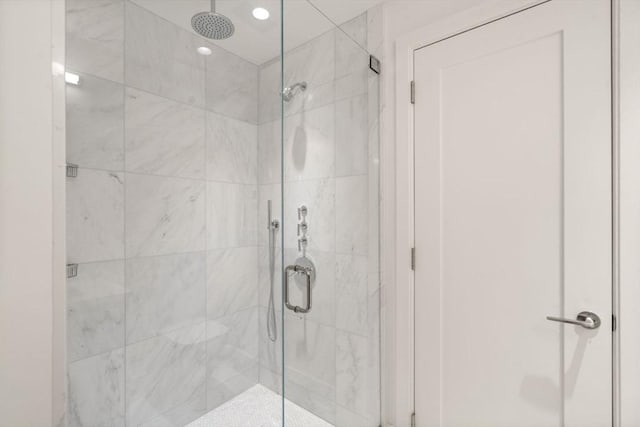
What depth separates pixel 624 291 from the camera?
977 mm

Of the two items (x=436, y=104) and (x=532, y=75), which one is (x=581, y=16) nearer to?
(x=532, y=75)

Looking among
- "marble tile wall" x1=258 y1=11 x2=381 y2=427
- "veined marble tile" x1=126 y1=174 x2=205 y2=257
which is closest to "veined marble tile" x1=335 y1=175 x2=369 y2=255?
"marble tile wall" x1=258 y1=11 x2=381 y2=427

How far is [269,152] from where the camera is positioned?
1.30m

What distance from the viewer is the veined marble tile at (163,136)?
111cm

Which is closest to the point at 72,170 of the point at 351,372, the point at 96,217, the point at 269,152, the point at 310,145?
the point at 96,217

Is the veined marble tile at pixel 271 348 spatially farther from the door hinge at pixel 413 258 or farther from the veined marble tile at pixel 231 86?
the veined marble tile at pixel 231 86

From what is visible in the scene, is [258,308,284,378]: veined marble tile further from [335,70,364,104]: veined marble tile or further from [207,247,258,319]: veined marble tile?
[335,70,364,104]: veined marble tile

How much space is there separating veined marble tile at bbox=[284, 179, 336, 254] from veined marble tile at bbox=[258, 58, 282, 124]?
316mm

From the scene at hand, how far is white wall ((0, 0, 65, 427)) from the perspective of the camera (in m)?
0.48

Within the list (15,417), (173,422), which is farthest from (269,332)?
(15,417)

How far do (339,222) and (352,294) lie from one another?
1.24ft

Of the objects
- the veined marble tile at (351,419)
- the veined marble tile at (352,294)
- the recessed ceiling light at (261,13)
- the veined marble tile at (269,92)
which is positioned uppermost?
the recessed ceiling light at (261,13)

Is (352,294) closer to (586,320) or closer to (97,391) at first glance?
(586,320)

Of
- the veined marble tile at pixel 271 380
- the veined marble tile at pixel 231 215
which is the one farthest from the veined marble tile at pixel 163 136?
the veined marble tile at pixel 271 380
